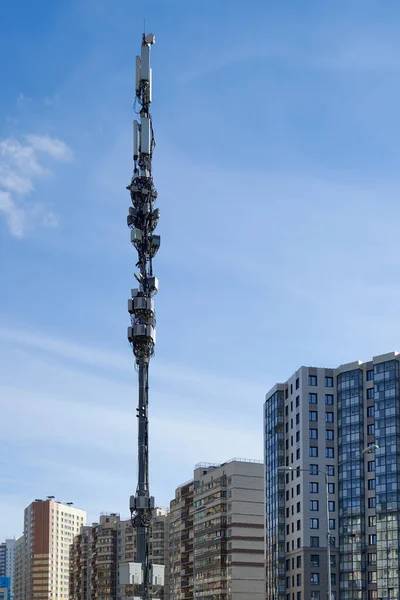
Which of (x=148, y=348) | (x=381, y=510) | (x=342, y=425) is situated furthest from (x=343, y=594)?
(x=148, y=348)

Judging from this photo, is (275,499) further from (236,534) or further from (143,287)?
(143,287)

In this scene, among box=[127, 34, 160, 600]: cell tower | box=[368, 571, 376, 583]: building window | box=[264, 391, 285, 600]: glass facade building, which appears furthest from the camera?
box=[264, 391, 285, 600]: glass facade building

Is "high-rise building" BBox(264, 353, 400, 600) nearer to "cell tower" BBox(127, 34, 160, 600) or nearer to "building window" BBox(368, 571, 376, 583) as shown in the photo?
"building window" BBox(368, 571, 376, 583)

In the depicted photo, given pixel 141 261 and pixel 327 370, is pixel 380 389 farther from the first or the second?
pixel 141 261

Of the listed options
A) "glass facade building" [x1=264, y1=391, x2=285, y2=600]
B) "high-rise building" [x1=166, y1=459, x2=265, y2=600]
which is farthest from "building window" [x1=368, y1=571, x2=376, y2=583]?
"high-rise building" [x1=166, y1=459, x2=265, y2=600]

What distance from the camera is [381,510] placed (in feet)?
545

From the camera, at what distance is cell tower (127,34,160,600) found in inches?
A: 2351

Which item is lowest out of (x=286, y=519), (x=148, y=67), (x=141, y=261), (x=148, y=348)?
(x=286, y=519)

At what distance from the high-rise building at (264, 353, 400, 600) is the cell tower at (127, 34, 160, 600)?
351ft

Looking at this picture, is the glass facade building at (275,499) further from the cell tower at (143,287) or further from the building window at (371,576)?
the cell tower at (143,287)

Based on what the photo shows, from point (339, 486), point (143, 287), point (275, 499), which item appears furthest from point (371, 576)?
point (143, 287)

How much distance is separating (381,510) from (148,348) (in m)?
114

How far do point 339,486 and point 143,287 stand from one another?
4754 inches

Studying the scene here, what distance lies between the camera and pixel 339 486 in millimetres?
175875
